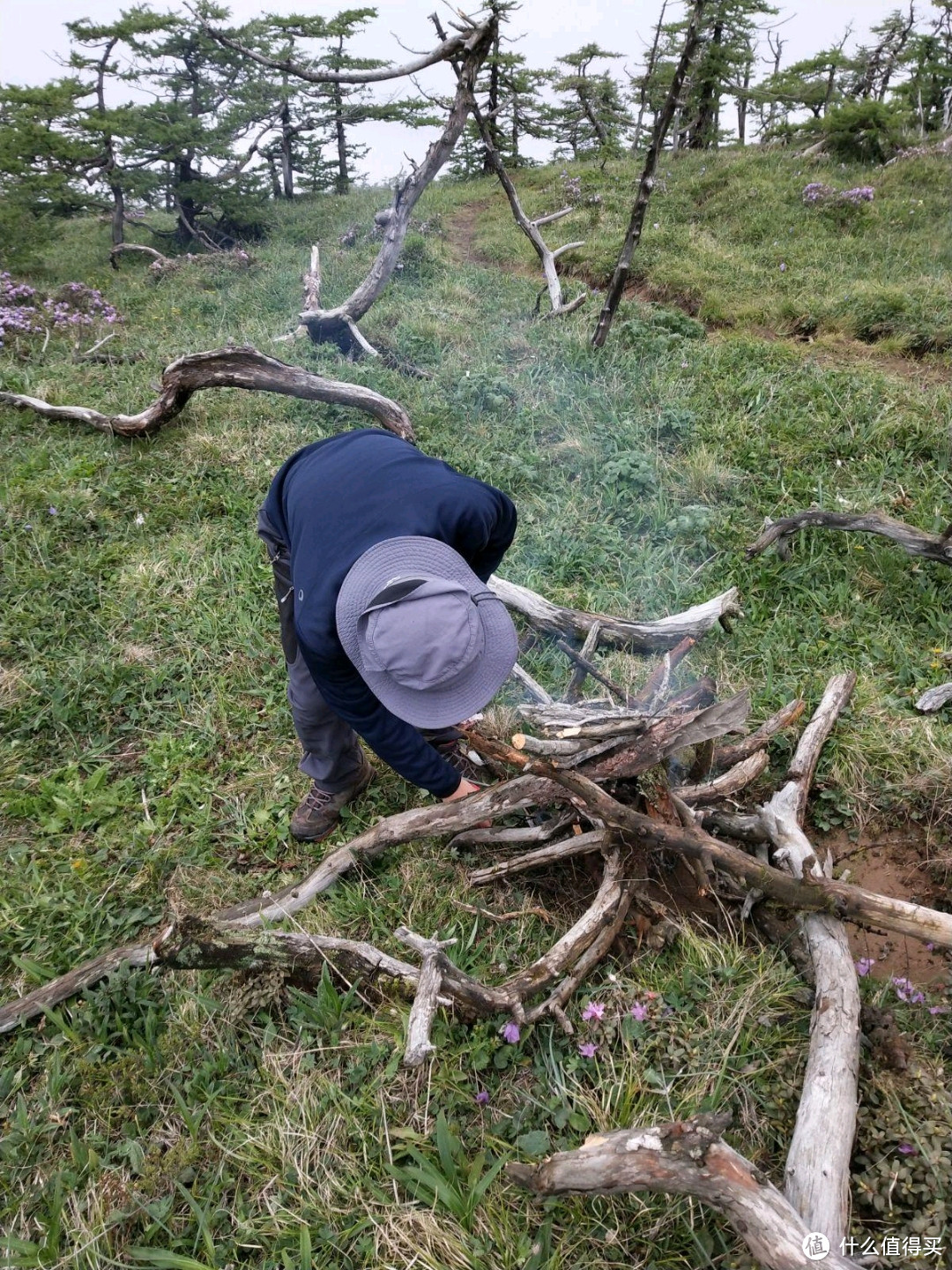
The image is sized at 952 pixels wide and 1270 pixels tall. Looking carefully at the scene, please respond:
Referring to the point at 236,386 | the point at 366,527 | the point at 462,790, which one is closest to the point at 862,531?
the point at 462,790

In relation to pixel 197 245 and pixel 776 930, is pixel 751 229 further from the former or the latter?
pixel 776 930

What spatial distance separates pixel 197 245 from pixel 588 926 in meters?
12.2

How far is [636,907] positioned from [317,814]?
127 centimetres

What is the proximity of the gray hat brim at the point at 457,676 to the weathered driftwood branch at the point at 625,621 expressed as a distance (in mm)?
1467

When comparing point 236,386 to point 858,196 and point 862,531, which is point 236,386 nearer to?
point 862,531

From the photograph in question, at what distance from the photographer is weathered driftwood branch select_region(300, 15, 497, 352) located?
6.24 metres

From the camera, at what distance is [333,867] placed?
A: 2725mm

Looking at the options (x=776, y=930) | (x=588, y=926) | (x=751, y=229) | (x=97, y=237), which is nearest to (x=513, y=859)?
(x=588, y=926)

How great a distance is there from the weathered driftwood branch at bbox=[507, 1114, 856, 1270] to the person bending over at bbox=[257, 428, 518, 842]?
1030 millimetres

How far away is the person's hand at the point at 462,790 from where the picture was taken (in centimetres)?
266

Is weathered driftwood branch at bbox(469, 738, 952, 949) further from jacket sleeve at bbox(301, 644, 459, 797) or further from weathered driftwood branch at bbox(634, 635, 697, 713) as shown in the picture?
weathered driftwood branch at bbox(634, 635, 697, 713)

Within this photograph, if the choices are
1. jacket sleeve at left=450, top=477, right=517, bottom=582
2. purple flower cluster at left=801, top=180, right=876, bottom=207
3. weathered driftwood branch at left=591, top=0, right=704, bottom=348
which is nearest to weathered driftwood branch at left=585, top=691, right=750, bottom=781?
jacket sleeve at left=450, top=477, right=517, bottom=582

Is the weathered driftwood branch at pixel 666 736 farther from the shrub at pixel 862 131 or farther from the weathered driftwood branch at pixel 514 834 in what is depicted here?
the shrub at pixel 862 131

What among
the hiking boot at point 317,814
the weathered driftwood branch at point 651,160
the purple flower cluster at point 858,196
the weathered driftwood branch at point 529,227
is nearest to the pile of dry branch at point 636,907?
the hiking boot at point 317,814
